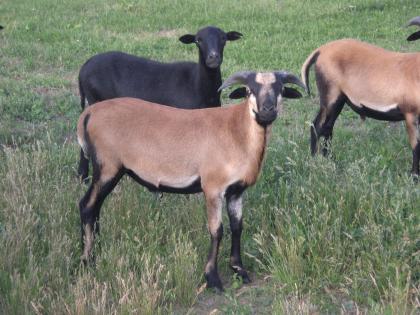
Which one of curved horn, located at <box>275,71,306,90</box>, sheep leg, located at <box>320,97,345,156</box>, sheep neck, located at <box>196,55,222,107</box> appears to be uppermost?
curved horn, located at <box>275,71,306,90</box>

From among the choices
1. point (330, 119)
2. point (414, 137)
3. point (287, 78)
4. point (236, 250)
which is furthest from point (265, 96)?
point (330, 119)

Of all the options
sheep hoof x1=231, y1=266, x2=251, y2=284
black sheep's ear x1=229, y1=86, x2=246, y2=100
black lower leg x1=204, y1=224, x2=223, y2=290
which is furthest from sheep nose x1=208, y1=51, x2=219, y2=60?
sheep hoof x1=231, y1=266, x2=251, y2=284

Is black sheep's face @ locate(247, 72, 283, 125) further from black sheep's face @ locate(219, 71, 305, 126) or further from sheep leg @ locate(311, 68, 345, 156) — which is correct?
sheep leg @ locate(311, 68, 345, 156)

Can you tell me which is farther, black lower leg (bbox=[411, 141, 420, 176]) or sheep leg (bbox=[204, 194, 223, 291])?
black lower leg (bbox=[411, 141, 420, 176])

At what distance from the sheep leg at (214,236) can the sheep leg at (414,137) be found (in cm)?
314

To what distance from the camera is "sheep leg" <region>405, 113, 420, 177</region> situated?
27.3ft

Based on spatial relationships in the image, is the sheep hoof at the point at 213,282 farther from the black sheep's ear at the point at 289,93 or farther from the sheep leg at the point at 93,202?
the black sheep's ear at the point at 289,93

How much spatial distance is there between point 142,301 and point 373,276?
1849 millimetres

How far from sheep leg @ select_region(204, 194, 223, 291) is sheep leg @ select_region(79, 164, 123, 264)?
89 cm

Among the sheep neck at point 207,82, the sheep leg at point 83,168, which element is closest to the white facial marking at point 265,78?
the sheep neck at point 207,82

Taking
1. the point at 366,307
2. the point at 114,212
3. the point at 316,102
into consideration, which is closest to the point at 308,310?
the point at 366,307

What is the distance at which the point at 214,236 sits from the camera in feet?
20.2

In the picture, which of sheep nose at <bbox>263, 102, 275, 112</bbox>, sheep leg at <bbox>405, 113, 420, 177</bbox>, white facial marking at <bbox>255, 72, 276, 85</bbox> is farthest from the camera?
sheep leg at <bbox>405, 113, 420, 177</bbox>

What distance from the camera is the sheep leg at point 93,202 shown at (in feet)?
20.7
